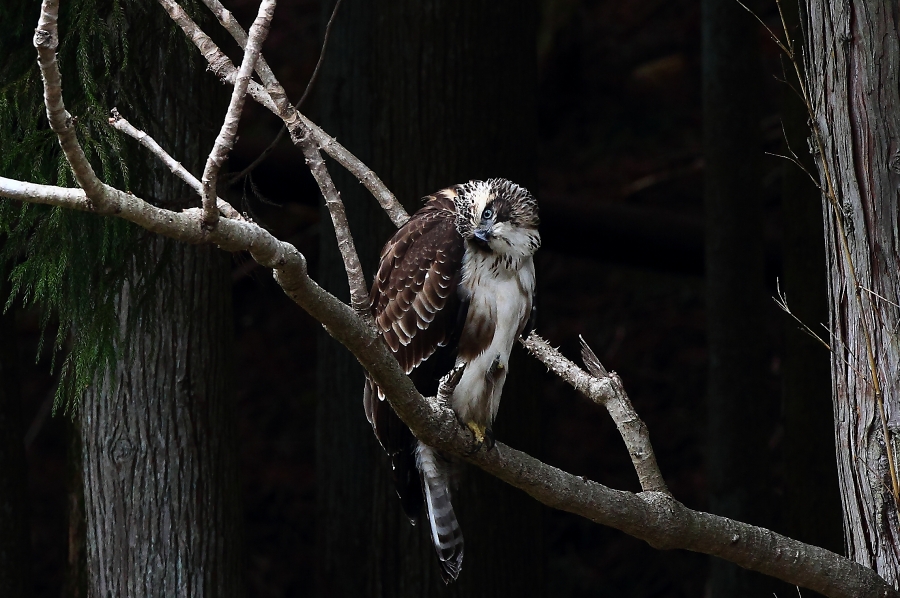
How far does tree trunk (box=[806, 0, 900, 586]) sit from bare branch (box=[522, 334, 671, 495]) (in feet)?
1.58

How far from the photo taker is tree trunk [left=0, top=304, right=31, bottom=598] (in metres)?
3.67

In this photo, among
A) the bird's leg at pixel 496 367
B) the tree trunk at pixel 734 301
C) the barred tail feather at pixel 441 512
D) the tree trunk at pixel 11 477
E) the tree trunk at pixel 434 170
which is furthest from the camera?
the tree trunk at pixel 734 301

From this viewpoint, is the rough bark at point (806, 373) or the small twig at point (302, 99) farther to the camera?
the rough bark at point (806, 373)

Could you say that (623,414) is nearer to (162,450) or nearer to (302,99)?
(302,99)

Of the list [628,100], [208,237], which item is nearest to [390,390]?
[208,237]

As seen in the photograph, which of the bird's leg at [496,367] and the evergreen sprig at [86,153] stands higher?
the evergreen sprig at [86,153]

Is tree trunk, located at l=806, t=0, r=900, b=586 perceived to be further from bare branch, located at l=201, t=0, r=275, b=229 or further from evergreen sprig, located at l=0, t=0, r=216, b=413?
evergreen sprig, located at l=0, t=0, r=216, b=413

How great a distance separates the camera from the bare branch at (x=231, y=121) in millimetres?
1807

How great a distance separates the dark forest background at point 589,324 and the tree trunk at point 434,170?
4.59 feet

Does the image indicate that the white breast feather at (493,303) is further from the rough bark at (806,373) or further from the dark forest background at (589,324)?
the dark forest background at (589,324)

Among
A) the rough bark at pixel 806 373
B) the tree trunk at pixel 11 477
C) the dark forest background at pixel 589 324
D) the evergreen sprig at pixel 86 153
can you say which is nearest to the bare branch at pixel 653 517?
the evergreen sprig at pixel 86 153

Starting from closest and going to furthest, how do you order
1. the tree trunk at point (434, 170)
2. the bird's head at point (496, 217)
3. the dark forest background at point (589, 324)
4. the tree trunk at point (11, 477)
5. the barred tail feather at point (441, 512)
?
the bird's head at point (496, 217), the barred tail feather at point (441, 512), the tree trunk at point (11, 477), the tree trunk at point (434, 170), the dark forest background at point (589, 324)

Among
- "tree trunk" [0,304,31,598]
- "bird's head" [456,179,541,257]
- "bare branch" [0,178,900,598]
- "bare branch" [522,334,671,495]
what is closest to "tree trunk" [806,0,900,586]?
"bare branch" [0,178,900,598]

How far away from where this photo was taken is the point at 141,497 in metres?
3.38
